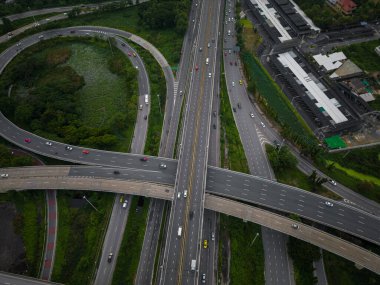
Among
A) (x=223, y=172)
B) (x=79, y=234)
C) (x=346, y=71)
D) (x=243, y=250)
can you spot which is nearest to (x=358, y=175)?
(x=223, y=172)

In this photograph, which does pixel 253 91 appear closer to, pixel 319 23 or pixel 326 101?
pixel 326 101

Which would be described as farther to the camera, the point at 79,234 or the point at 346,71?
the point at 346,71

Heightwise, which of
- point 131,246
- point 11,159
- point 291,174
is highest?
point 291,174

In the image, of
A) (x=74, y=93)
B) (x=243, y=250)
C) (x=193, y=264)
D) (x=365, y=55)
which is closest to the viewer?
(x=193, y=264)

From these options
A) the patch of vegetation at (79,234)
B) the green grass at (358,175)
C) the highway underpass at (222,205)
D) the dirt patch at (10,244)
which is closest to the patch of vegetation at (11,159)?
the highway underpass at (222,205)

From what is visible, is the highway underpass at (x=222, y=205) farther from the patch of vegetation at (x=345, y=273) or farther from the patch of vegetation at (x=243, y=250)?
the patch of vegetation at (x=243, y=250)

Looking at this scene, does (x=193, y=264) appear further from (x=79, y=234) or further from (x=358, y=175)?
(x=358, y=175)
